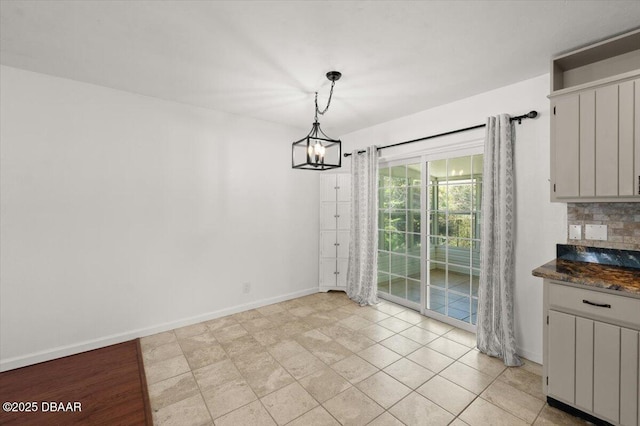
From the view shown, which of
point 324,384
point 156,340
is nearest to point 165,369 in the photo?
point 156,340

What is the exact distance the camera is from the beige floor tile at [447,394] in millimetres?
1966

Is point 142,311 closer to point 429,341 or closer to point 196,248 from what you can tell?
point 196,248

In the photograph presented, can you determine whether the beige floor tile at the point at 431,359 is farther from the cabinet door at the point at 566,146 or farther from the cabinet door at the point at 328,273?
the cabinet door at the point at 328,273

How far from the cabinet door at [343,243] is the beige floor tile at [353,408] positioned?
2.51 m

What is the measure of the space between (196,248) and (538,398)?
11.7 ft

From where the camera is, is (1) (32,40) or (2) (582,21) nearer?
(2) (582,21)

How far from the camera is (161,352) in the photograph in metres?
2.73

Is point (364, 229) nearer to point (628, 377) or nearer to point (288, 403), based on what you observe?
point (288, 403)

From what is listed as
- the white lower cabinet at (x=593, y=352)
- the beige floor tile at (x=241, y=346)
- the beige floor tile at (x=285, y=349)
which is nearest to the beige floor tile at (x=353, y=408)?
the beige floor tile at (x=285, y=349)

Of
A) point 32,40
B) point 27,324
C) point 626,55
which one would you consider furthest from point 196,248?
point 626,55

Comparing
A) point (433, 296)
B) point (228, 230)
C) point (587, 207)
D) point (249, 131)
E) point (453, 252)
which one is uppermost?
point (249, 131)

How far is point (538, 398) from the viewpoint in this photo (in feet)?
6.67

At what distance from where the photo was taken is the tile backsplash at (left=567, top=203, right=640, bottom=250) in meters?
2.08

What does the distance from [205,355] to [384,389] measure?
1706 millimetres
